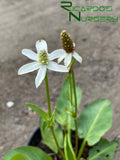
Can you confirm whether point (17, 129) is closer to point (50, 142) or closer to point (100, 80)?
point (50, 142)

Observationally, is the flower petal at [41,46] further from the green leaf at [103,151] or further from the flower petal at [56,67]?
the green leaf at [103,151]

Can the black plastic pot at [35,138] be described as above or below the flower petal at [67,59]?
below

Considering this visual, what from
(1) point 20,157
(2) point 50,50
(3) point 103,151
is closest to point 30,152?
(1) point 20,157

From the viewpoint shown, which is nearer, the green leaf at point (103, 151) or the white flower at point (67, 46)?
the white flower at point (67, 46)

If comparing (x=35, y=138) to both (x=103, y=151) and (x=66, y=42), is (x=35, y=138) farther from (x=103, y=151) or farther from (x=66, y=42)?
(x=66, y=42)

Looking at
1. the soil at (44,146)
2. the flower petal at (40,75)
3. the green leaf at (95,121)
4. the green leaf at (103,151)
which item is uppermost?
the flower petal at (40,75)

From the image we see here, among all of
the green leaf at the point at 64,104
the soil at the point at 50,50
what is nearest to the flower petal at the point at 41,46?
the green leaf at the point at 64,104
